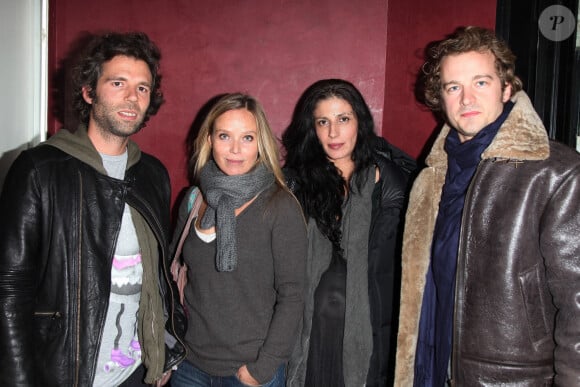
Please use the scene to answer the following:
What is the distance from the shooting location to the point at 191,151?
9.95ft

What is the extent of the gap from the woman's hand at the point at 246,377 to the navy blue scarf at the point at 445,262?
27.2 inches

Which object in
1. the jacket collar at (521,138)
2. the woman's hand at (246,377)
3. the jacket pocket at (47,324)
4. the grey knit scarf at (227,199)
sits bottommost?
the woman's hand at (246,377)

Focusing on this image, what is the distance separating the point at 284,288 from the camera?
1.92m

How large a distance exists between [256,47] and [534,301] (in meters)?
2.22

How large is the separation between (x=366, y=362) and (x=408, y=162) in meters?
1.07

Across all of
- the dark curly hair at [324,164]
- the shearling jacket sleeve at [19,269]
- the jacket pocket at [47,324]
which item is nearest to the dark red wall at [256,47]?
the dark curly hair at [324,164]

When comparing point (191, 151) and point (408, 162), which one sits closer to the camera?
point (408, 162)

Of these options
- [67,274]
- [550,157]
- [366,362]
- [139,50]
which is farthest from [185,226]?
[550,157]

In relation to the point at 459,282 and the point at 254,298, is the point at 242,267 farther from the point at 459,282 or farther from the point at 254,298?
the point at 459,282

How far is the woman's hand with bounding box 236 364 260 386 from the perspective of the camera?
6.09 ft

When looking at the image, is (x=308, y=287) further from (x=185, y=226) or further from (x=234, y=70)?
(x=234, y=70)

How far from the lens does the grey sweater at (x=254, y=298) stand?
1886 millimetres

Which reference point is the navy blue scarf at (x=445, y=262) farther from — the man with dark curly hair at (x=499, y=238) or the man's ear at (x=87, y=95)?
the man's ear at (x=87, y=95)

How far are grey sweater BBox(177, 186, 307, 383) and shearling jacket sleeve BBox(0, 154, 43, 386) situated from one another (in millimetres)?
610
